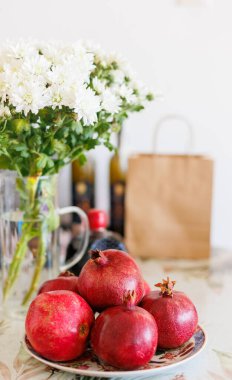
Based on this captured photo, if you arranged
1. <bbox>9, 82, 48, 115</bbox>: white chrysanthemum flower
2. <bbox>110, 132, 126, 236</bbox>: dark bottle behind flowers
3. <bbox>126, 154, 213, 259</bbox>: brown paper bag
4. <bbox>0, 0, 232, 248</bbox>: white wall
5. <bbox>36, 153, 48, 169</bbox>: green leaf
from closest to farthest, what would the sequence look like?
<bbox>9, 82, 48, 115</bbox>: white chrysanthemum flower → <bbox>36, 153, 48, 169</bbox>: green leaf → <bbox>126, 154, 213, 259</bbox>: brown paper bag → <bbox>110, 132, 126, 236</bbox>: dark bottle behind flowers → <bbox>0, 0, 232, 248</bbox>: white wall

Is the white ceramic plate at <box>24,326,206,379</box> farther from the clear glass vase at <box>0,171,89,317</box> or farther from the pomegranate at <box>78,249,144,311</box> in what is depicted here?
the clear glass vase at <box>0,171,89,317</box>

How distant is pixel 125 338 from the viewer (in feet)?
2.29

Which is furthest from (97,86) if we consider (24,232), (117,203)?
(117,203)

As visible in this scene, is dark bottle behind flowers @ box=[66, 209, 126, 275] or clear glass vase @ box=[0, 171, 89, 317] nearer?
clear glass vase @ box=[0, 171, 89, 317]

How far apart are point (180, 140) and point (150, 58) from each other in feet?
0.95

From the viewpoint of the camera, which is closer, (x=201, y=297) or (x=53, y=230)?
(x=53, y=230)

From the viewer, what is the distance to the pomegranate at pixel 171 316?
2.53 ft

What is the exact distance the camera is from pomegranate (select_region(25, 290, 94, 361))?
0.73m

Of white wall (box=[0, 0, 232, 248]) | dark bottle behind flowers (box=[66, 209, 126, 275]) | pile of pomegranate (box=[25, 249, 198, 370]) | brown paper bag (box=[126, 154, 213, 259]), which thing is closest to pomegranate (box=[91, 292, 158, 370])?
pile of pomegranate (box=[25, 249, 198, 370])

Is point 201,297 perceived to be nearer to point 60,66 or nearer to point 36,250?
point 36,250

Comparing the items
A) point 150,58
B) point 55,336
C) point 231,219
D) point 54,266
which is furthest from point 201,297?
point 150,58

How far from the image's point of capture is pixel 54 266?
1040 millimetres

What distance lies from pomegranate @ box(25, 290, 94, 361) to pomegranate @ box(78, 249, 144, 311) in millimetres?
33

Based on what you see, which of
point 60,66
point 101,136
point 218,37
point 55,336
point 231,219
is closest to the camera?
point 55,336
